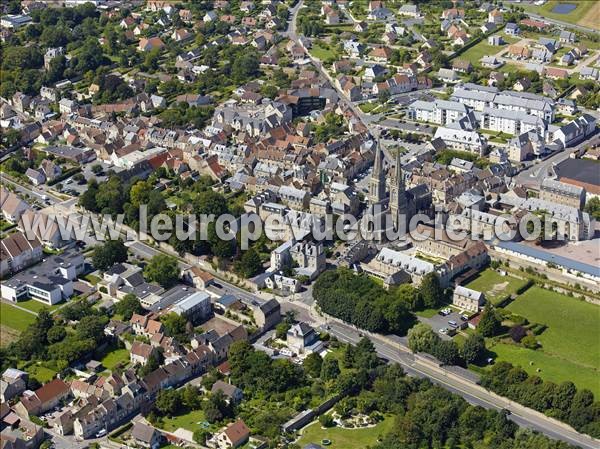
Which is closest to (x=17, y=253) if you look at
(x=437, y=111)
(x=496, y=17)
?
(x=437, y=111)

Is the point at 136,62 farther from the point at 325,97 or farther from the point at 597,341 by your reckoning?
the point at 597,341

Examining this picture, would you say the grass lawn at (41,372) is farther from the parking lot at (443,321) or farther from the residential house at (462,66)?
the residential house at (462,66)

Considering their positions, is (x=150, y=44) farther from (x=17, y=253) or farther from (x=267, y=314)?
(x=267, y=314)

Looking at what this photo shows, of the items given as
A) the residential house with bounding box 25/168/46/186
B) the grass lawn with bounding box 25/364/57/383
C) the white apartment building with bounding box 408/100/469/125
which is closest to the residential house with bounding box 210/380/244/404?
the grass lawn with bounding box 25/364/57/383

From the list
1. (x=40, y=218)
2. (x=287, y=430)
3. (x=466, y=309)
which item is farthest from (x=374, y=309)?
(x=40, y=218)

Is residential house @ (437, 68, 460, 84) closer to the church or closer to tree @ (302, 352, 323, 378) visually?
the church

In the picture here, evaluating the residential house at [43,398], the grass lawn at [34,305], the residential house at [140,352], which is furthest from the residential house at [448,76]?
the residential house at [43,398]
